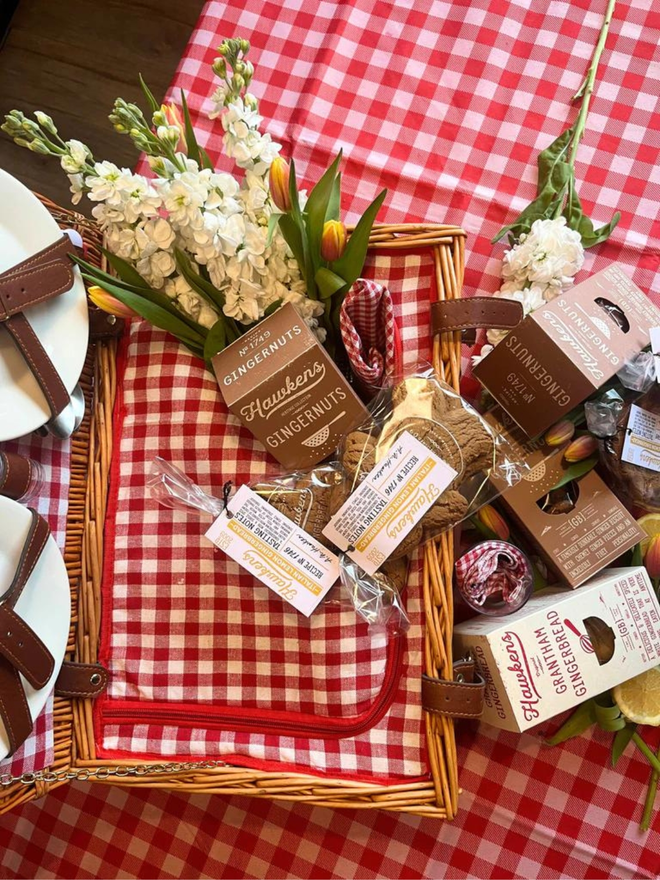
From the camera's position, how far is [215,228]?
87cm

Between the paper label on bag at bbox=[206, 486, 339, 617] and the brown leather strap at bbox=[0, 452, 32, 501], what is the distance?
1.02ft

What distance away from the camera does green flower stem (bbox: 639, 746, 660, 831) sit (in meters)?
1.11

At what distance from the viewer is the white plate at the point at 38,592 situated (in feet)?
3.19

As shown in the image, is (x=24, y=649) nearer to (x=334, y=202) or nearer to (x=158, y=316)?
(x=158, y=316)

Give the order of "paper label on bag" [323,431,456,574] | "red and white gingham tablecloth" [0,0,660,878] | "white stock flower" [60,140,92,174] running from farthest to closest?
"red and white gingham tablecloth" [0,0,660,878], "paper label on bag" [323,431,456,574], "white stock flower" [60,140,92,174]

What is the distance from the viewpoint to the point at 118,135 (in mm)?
1667

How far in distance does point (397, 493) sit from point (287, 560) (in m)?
0.18

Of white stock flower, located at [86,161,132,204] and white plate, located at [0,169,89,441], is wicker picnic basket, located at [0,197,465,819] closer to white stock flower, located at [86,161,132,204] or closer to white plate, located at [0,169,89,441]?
white plate, located at [0,169,89,441]

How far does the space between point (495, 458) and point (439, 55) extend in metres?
0.76

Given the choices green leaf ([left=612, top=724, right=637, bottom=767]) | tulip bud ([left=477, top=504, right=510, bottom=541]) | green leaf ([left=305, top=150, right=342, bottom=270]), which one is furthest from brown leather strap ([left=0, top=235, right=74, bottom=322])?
green leaf ([left=612, top=724, right=637, bottom=767])

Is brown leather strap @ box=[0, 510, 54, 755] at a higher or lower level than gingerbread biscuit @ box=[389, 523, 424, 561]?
lower

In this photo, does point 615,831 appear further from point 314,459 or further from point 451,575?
point 314,459

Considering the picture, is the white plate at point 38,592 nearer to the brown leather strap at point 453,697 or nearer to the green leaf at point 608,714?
the brown leather strap at point 453,697

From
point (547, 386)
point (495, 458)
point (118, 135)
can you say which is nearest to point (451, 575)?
point (495, 458)
